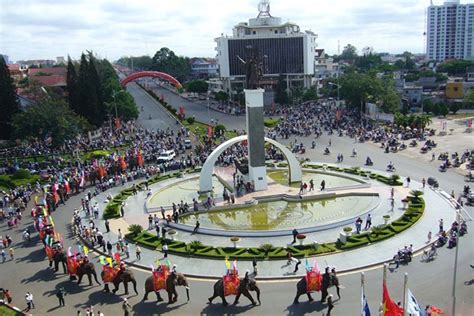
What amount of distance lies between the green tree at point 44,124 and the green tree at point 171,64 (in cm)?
10860

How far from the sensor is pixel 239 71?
117562 millimetres

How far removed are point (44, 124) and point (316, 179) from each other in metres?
36.7

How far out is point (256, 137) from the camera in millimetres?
41375

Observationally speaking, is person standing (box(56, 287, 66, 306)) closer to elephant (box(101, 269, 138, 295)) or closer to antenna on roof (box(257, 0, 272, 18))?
elephant (box(101, 269, 138, 295))

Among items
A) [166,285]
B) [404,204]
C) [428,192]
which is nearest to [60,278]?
[166,285]

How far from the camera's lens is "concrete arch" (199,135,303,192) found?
42.2m

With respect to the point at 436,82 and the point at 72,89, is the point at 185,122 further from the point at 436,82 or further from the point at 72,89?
the point at 436,82

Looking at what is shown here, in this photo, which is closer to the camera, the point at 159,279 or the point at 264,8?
the point at 159,279

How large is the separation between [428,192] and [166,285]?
2698 centimetres

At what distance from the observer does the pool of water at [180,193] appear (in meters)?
41.5

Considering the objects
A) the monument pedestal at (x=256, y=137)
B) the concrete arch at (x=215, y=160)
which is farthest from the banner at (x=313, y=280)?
the concrete arch at (x=215, y=160)

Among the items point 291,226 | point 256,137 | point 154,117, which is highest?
point 256,137

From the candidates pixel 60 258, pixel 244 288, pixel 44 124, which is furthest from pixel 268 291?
pixel 44 124

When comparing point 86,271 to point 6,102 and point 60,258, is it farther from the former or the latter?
point 6,102
